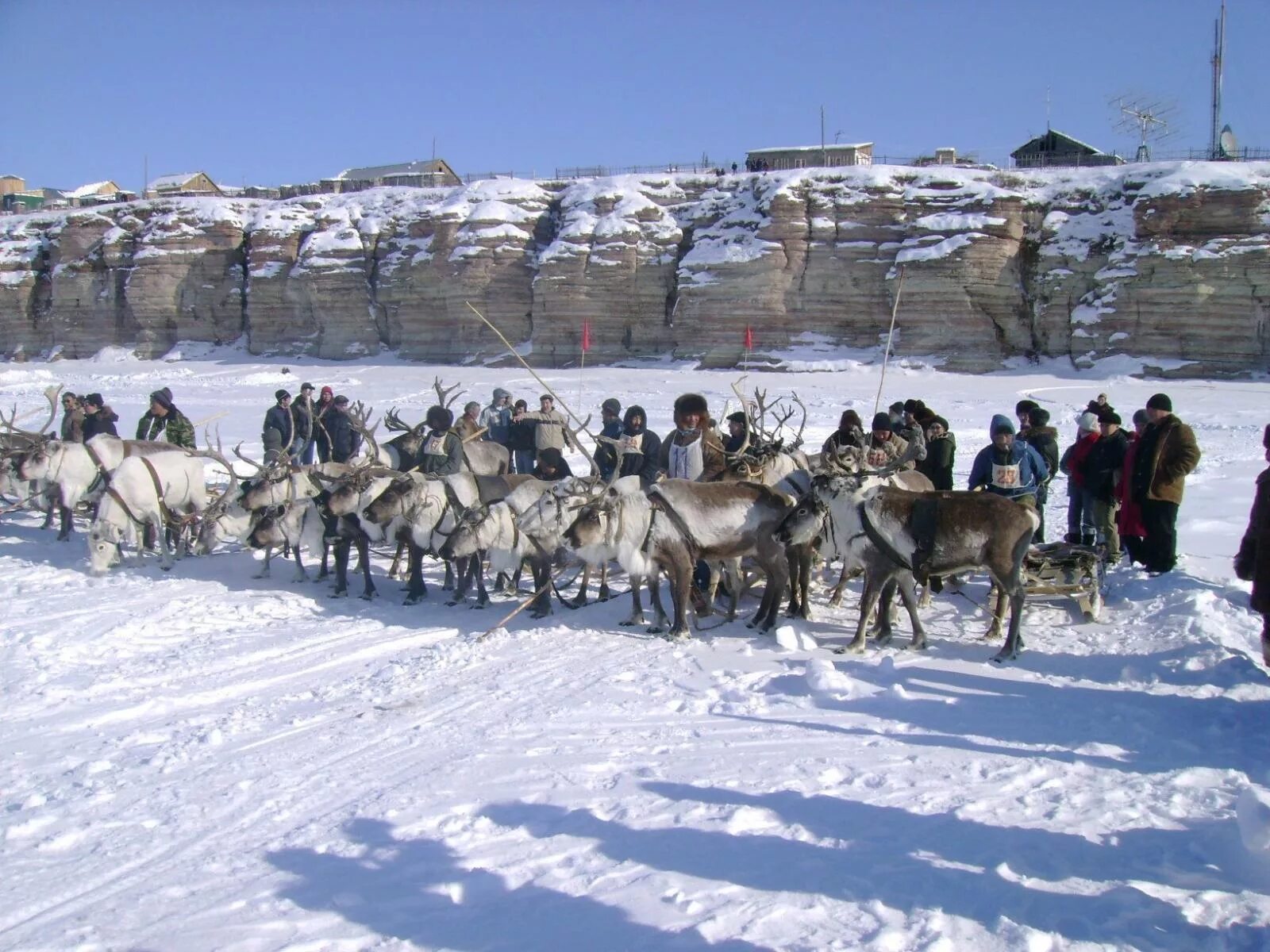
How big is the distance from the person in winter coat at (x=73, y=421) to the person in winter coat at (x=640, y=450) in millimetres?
9486

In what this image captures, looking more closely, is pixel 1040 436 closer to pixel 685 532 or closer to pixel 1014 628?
pixel 1014 628

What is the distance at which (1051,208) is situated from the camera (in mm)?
38125

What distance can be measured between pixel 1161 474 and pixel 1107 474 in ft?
3.51

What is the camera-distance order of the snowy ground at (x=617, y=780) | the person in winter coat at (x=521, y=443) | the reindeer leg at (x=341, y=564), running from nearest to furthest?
the snowy ground at (x=617, y=780), the reindeer leg at (x=341, y=564), the person in winter coat at (x=521, y=443)

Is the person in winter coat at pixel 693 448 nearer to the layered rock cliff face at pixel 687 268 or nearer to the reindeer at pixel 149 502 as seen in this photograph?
the reindeer at pixel 149 502

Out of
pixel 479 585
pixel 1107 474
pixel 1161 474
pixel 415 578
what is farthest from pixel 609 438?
pixel 1161 474

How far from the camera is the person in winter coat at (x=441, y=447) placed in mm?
11922

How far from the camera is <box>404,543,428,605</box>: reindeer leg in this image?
999 cm

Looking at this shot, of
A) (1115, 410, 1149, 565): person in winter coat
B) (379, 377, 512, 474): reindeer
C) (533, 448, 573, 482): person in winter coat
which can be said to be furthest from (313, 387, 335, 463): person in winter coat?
(1115, 410, 1149, 565): person in winter coat

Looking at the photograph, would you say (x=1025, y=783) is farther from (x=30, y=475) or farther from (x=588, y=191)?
(x=588, y=191)

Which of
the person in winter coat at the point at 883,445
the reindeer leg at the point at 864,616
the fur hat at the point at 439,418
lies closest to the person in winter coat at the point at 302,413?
the fur hat at the point at 439,418

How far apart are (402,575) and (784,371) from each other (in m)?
27.6

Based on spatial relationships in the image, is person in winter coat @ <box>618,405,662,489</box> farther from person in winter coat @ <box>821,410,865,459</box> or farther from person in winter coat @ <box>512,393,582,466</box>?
person in winter coat @ <box>512,393,582,466</box>

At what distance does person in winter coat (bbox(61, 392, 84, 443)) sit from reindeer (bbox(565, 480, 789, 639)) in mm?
10497
